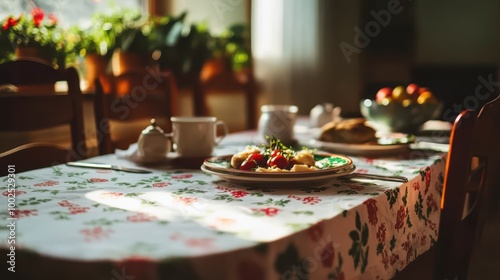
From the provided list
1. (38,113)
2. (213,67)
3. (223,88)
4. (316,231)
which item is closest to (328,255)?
(316,231)

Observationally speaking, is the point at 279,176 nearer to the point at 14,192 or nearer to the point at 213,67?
the point at 14,192

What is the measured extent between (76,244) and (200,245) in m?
0.15

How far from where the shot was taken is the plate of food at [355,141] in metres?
1.45

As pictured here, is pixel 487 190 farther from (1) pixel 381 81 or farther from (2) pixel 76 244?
(1) pixel 381 81

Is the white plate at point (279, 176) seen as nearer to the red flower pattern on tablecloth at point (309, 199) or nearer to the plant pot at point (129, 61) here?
the red flower pattern on tablecloth at point (309, 199)

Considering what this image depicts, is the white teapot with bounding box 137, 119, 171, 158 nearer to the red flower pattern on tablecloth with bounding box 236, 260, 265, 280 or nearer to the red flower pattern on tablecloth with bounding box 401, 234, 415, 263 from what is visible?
the red flower pattern on tablecloth with bounding box 401, 234, 415, 263

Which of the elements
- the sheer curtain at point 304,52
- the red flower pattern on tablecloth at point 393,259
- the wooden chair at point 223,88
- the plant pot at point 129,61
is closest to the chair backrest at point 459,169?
the red flower pattern on tablecloth at point 393,259

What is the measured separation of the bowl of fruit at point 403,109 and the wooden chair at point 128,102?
721mm

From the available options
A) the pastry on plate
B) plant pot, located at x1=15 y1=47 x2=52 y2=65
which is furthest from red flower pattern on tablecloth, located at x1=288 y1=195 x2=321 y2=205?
plant pot, located at x1=15 y1=47 x2=52 y2=65

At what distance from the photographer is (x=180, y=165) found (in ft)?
4.19

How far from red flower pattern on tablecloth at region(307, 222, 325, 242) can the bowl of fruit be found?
119 centimetres

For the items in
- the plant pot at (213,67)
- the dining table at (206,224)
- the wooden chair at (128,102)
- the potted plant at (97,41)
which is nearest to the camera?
the dining table at (206,224)

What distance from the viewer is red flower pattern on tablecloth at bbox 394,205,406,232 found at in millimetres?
1012

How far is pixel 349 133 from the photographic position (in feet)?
4.98
